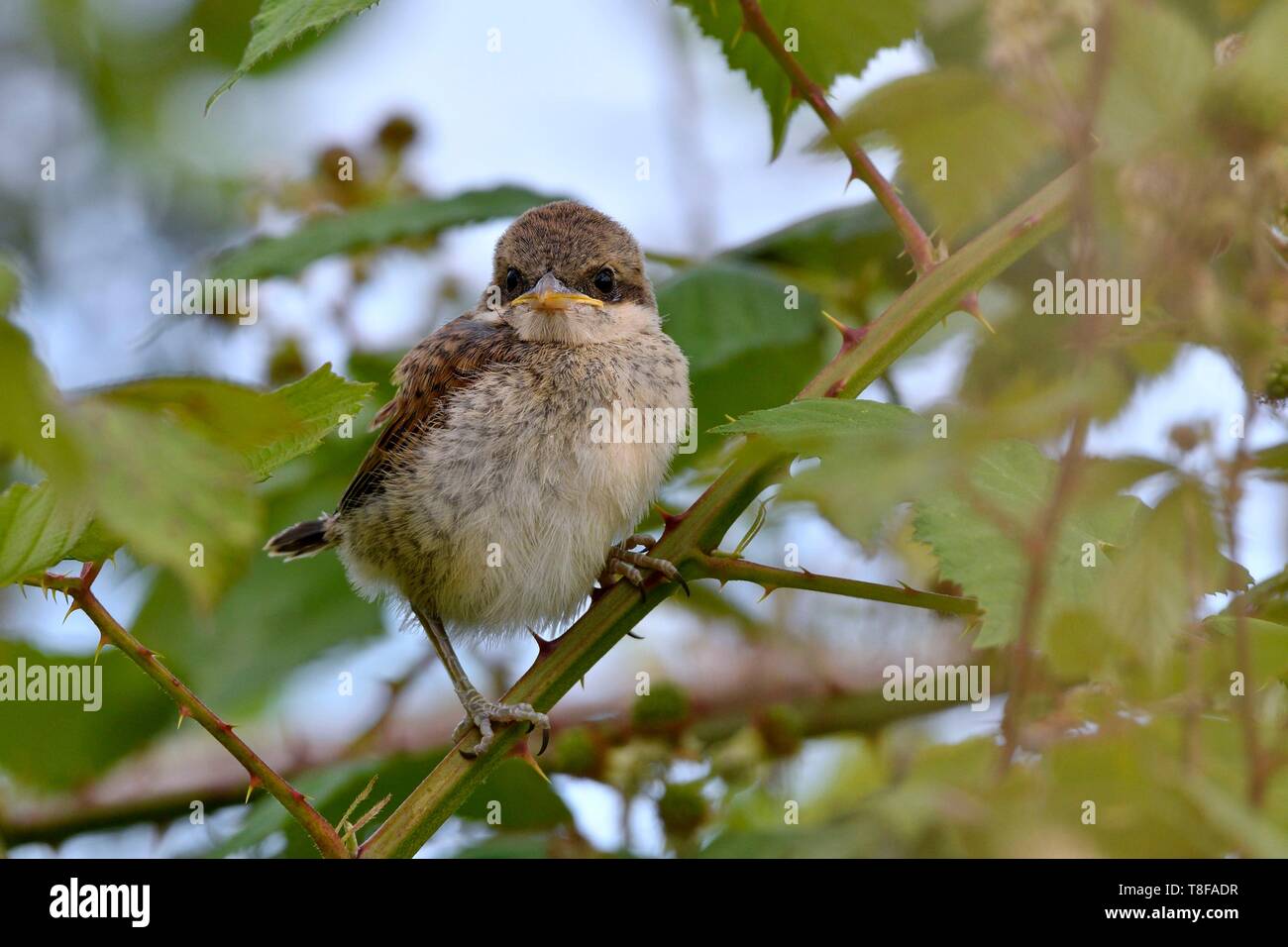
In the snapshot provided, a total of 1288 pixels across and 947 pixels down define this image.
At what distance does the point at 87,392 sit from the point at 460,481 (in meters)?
2.15

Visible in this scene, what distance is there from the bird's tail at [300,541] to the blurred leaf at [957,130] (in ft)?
9.62

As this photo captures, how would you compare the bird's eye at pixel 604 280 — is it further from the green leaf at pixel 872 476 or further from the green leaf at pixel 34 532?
the green leaf at pixel 872 476

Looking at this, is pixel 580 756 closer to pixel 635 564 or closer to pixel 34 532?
pixel 635 564

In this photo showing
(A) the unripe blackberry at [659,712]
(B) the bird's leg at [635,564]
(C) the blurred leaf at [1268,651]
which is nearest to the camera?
(C) the blurred leaf at [1268,651]

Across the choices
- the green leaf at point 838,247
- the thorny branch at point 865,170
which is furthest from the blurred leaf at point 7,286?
the green leaf at point 838,247

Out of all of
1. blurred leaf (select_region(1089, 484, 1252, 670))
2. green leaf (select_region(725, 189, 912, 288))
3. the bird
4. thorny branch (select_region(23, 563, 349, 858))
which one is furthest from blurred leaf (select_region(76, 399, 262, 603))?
green leaf (select_region(725, 189, 912, 288))

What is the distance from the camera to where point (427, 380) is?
3539 mm

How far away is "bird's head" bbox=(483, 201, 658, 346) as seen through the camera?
3.60 metres

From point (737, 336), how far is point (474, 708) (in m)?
1.11

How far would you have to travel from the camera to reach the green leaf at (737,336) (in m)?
3.32

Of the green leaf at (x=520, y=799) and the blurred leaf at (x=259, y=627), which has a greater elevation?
the blurred leaf at (x=259, y=627)

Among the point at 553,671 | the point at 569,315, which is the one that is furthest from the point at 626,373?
the point at 553,671

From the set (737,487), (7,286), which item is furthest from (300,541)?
(7,286)

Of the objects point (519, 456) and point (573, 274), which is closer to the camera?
point (519, 456)
